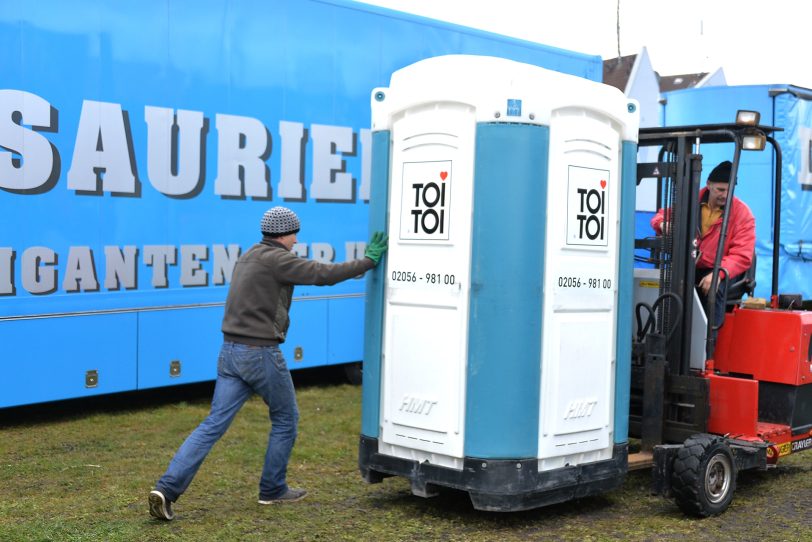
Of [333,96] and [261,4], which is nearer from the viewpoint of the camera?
[261,4]

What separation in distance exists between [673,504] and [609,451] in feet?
2.32

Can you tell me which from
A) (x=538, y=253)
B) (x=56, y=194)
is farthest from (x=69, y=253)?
(x=538, y=253)

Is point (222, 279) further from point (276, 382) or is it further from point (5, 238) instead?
point (276, 382)

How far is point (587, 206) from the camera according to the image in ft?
19.8

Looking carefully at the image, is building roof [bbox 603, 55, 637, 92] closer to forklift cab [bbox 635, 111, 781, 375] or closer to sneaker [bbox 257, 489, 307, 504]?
forklift cab [bbox 635, 111, 781, 375]

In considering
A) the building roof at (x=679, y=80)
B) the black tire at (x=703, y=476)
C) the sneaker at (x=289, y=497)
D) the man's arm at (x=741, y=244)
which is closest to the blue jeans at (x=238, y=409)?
the sneaker at (x=289, y=497)

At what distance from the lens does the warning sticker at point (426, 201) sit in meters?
5.92

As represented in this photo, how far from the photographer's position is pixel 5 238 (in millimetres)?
8172

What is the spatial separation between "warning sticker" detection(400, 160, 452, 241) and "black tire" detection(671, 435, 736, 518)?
6.48 feet

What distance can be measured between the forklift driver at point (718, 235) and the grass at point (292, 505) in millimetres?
1406

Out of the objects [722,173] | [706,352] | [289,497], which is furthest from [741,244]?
[289,497]

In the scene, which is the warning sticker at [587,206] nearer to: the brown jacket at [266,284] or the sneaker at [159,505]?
the brown jacket at [266,284]

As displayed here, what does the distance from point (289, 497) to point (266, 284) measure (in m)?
1.39

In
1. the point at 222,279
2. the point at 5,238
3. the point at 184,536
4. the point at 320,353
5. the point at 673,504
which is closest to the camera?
the point at 184,536
